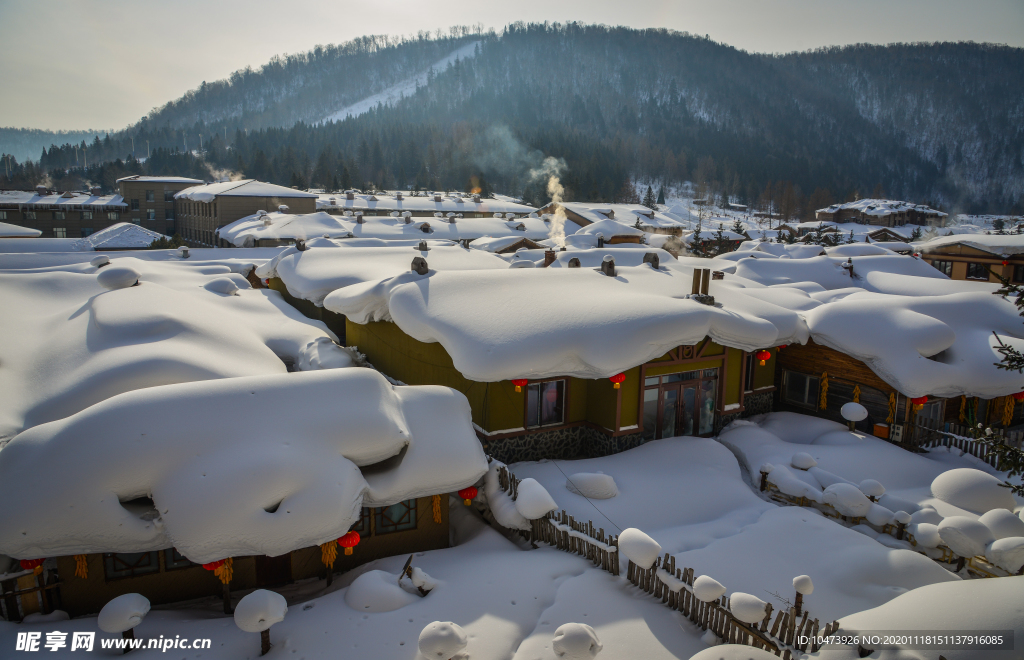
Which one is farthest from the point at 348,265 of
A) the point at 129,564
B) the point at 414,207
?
the point at 414,207

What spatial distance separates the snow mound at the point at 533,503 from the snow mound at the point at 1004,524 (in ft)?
24.4

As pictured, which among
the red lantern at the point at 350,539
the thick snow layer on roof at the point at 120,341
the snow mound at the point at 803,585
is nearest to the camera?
the snow mound at the point at 803,585

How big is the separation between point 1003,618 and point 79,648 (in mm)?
10721

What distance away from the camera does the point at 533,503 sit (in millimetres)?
10117

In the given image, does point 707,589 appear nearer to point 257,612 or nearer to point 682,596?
point 682,596

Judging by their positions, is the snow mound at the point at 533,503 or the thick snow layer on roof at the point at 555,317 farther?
the thick snow layer on roof at the point at 555,317

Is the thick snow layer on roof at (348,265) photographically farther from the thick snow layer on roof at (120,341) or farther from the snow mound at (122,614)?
the snow mound at (122,614)

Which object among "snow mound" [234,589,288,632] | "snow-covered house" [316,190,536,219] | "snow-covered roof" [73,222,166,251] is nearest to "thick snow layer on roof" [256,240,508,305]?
"snow mound" [234,589,288,632]

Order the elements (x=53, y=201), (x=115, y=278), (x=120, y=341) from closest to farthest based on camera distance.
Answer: (x=120, y=341) < (x=115, y=278) < (x=53, y=201)

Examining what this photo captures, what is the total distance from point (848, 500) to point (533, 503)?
6.39 m

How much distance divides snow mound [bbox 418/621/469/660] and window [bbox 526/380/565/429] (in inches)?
284

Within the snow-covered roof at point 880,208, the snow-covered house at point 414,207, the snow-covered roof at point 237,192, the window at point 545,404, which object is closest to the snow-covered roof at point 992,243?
the window at point 545,404

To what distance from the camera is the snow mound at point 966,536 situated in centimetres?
937

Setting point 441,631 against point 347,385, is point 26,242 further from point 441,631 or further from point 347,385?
point 441,631
